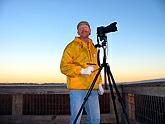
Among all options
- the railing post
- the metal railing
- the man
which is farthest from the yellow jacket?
the railing post

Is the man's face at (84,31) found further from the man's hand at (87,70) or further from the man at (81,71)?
the man's hand at (87,70)

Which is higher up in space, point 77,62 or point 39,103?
point 77,62

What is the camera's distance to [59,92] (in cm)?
563

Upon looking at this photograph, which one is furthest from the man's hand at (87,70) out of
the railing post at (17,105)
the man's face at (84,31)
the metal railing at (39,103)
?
the railing post at (17,105)

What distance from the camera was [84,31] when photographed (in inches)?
128

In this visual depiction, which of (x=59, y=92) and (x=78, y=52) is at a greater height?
(x=78, y=52)

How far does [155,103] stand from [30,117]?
9.76ft

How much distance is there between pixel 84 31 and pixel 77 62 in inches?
16.2

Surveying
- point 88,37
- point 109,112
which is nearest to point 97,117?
point 88,37

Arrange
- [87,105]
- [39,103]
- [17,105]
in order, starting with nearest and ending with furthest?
[87,105] → [17,105] → [39,103]

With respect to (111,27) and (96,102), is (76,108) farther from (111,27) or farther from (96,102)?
(111,27)

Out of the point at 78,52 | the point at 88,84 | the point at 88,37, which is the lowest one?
the point at 88,84

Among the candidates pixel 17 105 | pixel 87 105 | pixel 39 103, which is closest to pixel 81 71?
pixel 87 105

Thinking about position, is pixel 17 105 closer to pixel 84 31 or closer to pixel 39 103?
pixel 39 103
